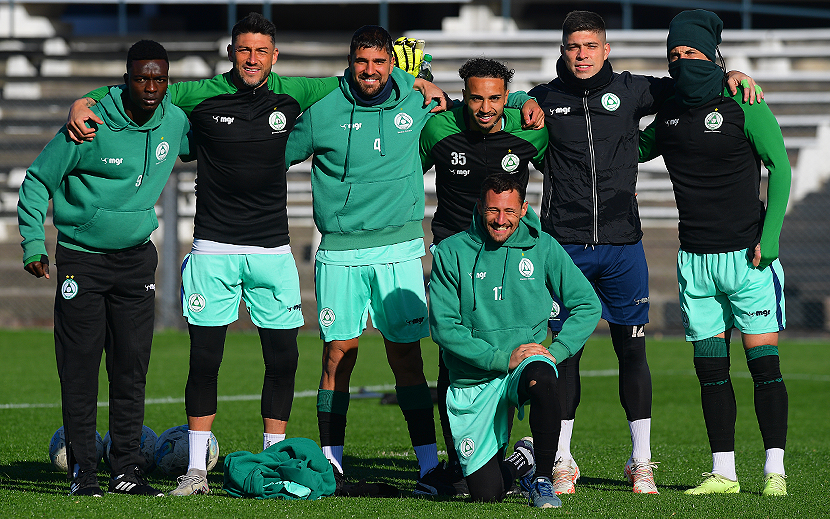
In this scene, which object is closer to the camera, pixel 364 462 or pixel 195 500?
pixel 195 500

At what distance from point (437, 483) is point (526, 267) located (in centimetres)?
121

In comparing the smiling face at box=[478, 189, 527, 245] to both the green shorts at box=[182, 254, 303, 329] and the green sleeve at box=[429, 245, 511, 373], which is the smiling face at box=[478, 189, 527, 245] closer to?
the green sleeve at box=[429, 245, 511, 373]

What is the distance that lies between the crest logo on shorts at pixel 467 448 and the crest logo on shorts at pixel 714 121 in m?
1.99

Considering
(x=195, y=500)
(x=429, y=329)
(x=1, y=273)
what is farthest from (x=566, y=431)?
(x=1, y=273)

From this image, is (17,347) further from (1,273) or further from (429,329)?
(429,329)

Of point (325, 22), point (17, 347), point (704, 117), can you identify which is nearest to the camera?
point (704, 117)

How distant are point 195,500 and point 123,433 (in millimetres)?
552

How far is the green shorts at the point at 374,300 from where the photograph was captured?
207 inches

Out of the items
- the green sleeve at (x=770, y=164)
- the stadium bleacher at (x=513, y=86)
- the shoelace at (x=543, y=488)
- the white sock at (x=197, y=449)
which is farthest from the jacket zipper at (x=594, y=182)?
the stadium bleacher at (x=513, y=86)

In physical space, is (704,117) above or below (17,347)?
above

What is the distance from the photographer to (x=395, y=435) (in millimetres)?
7285

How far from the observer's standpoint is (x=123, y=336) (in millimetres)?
5008

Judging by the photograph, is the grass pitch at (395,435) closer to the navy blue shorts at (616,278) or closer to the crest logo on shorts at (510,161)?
the navy blue shorts at (616,278)

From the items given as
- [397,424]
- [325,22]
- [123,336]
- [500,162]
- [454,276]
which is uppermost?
[325,22]
